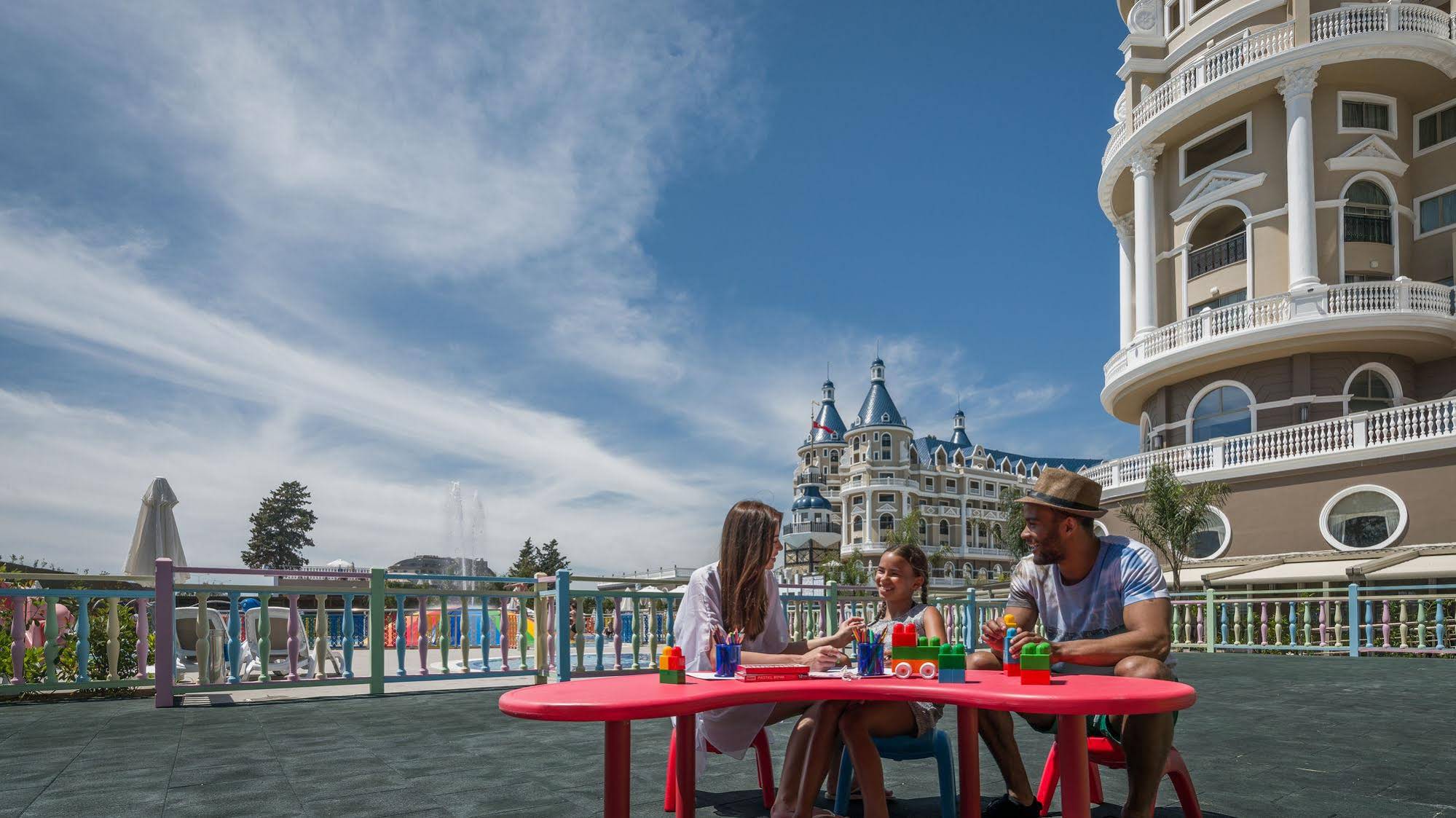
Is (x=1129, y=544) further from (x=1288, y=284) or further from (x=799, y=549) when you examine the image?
(x=799, y=549)

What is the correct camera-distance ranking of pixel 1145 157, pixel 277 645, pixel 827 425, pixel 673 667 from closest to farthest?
pixel 673 667
pixel 277 645
pixel 1145 157
pixel 827 425

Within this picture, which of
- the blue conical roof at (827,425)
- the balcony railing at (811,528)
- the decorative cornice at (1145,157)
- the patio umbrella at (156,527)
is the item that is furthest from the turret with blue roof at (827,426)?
the patio umbrella at (156,527)

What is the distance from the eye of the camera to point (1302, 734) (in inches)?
224

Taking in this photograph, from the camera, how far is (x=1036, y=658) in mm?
2621

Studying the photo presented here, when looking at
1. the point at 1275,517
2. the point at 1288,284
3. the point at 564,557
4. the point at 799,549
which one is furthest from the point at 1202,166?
the point at 564,557

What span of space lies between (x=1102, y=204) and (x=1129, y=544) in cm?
2627

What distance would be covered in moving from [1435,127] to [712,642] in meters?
25.8

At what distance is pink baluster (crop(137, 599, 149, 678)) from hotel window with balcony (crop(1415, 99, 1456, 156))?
2641 centimetres

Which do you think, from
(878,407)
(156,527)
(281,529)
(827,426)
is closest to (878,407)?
(878,407)

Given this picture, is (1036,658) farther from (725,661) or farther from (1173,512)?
(1173,512)

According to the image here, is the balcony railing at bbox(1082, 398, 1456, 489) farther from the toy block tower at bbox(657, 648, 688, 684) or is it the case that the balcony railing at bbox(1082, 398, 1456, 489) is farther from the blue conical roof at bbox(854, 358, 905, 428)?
the blue conical roof at bbox(854, 358, 905, 428)

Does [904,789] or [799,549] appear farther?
[799,549]

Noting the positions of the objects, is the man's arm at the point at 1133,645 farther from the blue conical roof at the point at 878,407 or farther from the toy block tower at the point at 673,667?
the blue conical roof at the point at 878,407

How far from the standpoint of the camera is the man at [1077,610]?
120 inches
